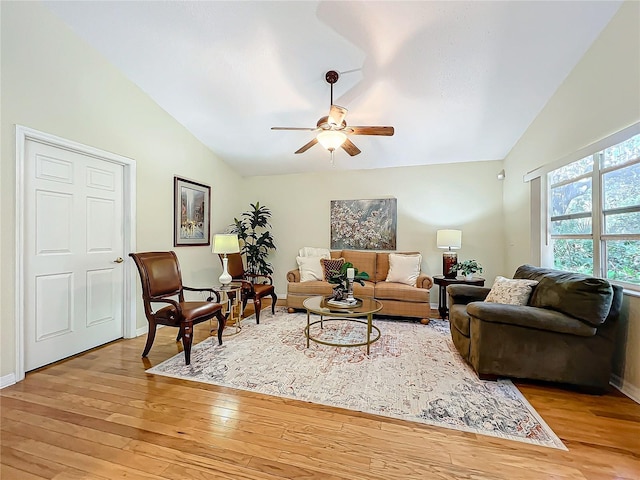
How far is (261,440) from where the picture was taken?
1.64 m

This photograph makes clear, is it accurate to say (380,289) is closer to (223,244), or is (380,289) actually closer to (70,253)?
(223,244)

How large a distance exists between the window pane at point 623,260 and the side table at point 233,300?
377 centimetres

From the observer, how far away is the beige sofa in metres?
3.92

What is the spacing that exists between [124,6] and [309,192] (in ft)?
11.3

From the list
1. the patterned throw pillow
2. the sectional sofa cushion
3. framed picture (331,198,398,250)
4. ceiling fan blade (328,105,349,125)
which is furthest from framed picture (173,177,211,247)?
the sectional sofa cushion

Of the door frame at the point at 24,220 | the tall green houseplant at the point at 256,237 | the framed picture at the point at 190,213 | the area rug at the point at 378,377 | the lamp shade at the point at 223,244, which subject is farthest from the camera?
the tall green houseplant at the point at 256,237

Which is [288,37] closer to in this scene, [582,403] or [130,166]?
[130,166]

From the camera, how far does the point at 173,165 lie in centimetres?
391

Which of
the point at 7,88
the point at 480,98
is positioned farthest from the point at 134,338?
the point at 480,98

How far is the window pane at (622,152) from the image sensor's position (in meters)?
2.19

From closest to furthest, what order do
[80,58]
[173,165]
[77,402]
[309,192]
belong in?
[77,402], [80,58], [173,165], [309,192]

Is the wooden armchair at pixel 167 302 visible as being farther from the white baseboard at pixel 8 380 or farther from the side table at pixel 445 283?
the side table at pixel 445 283

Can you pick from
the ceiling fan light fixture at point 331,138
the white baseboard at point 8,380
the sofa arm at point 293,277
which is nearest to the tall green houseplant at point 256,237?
the sofa arm at point 293,277

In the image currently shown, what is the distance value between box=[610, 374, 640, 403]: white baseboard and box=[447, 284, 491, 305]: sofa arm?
3.63ft
